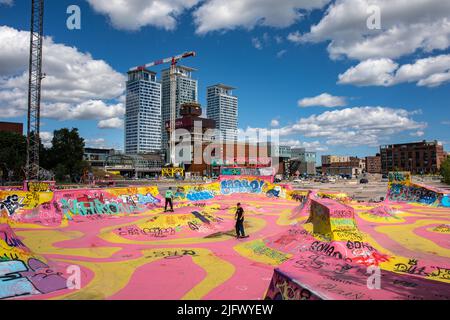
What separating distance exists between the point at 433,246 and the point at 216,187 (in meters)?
29.0

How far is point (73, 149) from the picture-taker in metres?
76.2

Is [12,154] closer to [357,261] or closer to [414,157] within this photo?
[357,261]

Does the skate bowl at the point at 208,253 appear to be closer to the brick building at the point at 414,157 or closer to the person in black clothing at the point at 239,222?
the person in black clothing at the point at 239,222

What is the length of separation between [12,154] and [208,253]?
74.7m

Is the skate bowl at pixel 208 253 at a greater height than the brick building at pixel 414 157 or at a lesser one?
lesser

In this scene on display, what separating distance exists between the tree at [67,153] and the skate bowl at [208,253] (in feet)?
183

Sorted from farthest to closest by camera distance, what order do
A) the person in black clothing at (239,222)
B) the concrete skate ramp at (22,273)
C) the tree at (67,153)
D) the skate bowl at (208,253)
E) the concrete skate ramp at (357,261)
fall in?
the tree at (67,153) → the person in black clothing at (239,222) → the skate bowl at (208,253) → the concrete skate ramp at (22,273) → the concrete skate ramp at (357,261)

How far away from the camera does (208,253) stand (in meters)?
14.0

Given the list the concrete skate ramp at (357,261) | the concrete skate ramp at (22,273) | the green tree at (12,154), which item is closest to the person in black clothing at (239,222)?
the concrete skate ramp at (357,261)

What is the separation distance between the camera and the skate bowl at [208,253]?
8.96 metres

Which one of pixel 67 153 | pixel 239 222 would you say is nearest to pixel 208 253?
pixel 239 222

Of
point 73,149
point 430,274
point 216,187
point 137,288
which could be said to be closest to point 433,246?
point 430,274
